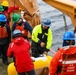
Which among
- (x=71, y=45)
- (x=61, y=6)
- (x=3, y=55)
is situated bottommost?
(x=3, y=55)

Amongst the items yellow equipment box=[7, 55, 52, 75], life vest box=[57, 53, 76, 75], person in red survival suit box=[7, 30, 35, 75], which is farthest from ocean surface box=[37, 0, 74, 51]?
life vest box=[57, 53, 76, 75]

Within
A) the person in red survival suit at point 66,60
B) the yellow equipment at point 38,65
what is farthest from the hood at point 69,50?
the yellow equipment at point 38,65

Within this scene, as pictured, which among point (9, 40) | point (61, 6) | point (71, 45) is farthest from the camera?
point (9, 40)

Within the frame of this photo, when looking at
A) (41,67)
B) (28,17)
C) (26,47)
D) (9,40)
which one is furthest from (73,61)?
(28,17)

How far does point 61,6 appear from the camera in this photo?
194 inches

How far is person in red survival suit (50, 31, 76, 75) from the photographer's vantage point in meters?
5.93

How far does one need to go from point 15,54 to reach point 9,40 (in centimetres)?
270

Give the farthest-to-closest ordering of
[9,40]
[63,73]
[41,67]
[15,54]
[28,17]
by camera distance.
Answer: [28,17], [9,40], [41,67], [15,54], [63,73]

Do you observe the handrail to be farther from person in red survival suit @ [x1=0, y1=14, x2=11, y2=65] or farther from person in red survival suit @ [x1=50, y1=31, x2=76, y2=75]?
person in red survival suit @ [x1=0, y1=14, x2=11, y2=65]

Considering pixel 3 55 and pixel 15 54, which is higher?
pixel 15 54

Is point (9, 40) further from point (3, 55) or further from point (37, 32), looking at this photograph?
point (37, 32)

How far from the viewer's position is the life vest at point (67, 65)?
19.9ft

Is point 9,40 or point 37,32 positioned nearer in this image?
point 37,32

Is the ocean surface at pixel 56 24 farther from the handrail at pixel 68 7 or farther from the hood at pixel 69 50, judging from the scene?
the handrail at pixel 68 7
